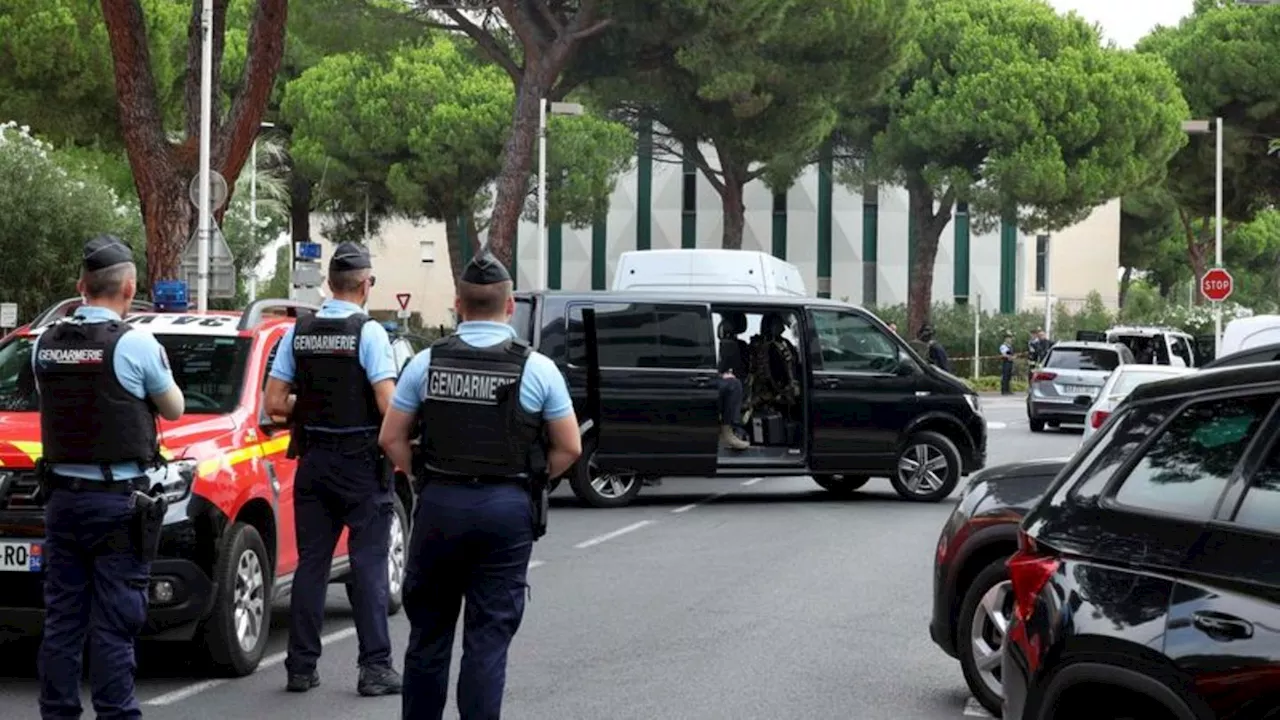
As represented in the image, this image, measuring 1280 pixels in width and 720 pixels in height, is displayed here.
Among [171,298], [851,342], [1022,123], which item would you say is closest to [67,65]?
[851,342]

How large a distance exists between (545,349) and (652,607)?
6.71 metres

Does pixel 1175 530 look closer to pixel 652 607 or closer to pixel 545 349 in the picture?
pixel 652 607

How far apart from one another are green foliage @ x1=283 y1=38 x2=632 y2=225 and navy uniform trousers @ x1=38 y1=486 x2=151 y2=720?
4837 cm

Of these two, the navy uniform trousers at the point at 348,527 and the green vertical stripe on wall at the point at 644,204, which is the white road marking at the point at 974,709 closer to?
the navy uniform trousers at the point at 348,527

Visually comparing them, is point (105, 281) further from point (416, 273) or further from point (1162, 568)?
point (416, 273)

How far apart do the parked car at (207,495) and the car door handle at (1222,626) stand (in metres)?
4.44

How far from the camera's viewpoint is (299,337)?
29.3ft

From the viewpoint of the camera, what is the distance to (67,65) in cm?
4069

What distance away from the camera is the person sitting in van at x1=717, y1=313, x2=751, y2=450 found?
19578mm

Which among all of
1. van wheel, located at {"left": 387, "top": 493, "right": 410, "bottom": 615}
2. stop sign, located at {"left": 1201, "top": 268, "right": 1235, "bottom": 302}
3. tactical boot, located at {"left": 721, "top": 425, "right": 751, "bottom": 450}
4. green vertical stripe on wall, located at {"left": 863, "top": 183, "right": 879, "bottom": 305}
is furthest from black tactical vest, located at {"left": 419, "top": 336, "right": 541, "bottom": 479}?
green vertical stripe on wall, located at {"left": 863, "top": 183, "right": 879, "bottom": 305}

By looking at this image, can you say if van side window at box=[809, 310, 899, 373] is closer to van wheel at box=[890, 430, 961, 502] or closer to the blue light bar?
van wheel at box=[890, 430, 961, 502]

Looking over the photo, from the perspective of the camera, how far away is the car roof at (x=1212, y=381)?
5203 millimetres

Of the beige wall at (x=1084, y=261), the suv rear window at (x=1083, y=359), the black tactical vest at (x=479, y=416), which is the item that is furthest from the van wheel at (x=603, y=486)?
the beige wall at (x=1084, y=261)

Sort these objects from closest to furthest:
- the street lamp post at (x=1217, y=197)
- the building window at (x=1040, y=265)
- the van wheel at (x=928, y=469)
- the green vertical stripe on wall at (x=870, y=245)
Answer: the van wheel at (x=928, y=469) < the street lamp post at (x=1217, y=197) < the green vertical stripe on wall at (x=870, y=245) < the building window at (x=1040, y=265)
